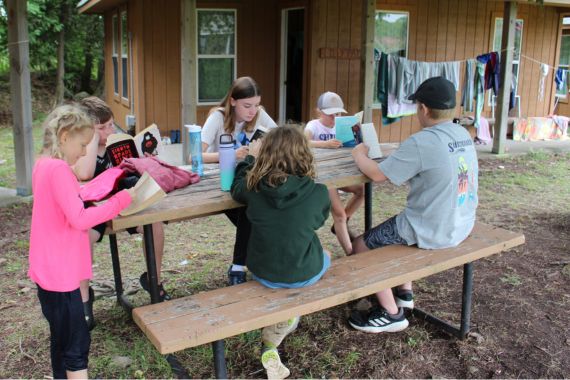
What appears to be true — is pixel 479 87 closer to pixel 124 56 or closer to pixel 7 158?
pixel 124 56

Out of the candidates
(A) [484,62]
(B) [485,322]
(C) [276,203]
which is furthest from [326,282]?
(A) [484,62]

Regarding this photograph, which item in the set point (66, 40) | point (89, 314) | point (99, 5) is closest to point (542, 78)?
point (99, 5)

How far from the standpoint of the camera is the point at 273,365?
2.56 meters

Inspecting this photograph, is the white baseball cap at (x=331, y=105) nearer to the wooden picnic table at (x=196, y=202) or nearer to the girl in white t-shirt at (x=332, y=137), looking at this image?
the girl in white t-shirt at (x=332, y=137)

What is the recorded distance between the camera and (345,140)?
375 centimetres

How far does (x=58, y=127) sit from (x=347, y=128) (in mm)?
2046

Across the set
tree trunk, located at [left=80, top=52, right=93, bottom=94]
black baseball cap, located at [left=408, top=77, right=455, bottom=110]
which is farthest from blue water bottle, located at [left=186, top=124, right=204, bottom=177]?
tree trunk, located at [left=80, top=52, right=93, bottom=94]

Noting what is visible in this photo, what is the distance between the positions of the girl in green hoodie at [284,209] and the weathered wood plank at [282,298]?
100 millimetres

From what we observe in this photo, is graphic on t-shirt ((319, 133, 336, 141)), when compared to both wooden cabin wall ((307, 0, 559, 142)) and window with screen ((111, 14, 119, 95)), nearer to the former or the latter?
wooden cabin wall ((307, 0, 559, 142))

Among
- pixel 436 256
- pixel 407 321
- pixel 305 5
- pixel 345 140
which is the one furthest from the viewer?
pixel 305 5

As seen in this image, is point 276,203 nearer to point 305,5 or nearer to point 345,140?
point 345,140

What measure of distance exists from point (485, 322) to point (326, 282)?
48.5 inches

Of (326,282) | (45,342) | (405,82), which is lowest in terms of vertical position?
(45,342)

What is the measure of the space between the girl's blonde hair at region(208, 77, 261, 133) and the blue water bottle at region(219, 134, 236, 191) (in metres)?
0.83
